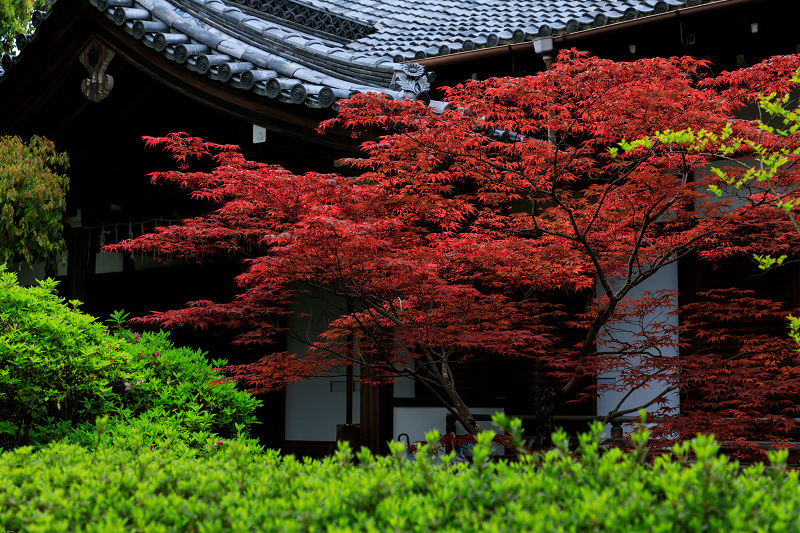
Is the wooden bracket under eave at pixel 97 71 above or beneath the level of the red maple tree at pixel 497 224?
above

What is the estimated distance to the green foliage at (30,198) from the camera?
30.8 feet

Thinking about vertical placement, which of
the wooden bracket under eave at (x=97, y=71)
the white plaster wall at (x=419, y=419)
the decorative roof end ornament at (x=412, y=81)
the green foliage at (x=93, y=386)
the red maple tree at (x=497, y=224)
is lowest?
the white plaster wall at (x=419, y=419)

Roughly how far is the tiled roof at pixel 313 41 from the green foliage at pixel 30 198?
1006 millimetres

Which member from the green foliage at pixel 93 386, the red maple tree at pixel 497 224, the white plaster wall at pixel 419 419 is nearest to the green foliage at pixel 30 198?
the green foliage at pixel 93 386

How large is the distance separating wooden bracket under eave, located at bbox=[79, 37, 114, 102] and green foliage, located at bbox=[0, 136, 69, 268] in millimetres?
1209

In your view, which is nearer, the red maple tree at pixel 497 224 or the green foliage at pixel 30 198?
the red maple tree at pixel 497 224

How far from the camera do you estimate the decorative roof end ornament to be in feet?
22.2

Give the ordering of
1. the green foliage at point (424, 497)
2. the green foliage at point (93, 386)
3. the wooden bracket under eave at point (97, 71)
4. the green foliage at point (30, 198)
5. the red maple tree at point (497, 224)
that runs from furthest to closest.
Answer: the green foliage at point (30, 198) < the wooden bracket under eave at point (97, 71) < the green foliage at point (93, 386) < the red maple tree at point (497, 224) < the green foliage at point (424, 497)

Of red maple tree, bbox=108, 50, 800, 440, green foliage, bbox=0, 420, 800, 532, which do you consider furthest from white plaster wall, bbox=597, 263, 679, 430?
green foliage, bbox=0, 420, 800, 532

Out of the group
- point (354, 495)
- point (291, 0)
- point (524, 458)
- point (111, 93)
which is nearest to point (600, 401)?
point (524, 458)

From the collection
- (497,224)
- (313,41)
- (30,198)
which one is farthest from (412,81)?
(30,198)

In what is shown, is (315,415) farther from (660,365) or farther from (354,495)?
(354,495)

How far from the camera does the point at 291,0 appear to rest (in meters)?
12.5

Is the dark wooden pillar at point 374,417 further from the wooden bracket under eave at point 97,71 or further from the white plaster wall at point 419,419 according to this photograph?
the wooden bracket under eave at point 97,71
